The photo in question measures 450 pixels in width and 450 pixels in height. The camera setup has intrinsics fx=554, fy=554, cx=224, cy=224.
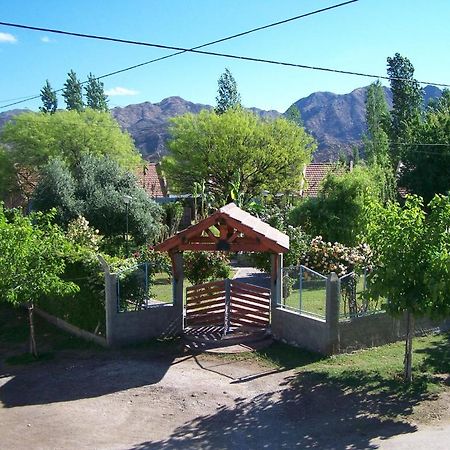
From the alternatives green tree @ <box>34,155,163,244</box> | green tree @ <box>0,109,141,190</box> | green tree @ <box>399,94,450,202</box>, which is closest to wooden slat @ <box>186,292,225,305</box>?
green tree @ <box>34,155,163,244</box>

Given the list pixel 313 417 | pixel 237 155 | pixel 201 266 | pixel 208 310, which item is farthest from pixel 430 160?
pixel 313 417

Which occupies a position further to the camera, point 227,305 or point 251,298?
point 227,305

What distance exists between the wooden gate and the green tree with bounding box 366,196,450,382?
161 inches

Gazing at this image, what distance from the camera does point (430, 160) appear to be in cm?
3459

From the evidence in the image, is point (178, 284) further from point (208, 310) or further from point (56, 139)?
point (56, 139)

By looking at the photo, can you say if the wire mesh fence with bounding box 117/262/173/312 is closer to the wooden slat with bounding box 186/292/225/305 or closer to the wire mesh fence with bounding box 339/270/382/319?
the wooden slat with bounding box 186/292/225/305

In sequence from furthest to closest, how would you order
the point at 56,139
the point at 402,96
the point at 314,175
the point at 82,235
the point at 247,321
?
the point at 402,96 → the point at 314,175 → the point at 56,139 → the point at 82,235 → the point at 247,321

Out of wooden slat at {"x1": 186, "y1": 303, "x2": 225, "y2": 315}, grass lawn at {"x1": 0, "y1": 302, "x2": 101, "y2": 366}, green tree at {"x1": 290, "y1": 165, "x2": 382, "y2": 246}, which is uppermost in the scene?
green tree at {"x1": 290, "y1": 165, "x2": 382, "y2": 246}

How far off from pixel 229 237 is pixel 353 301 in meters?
3.21

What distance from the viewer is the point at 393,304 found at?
33.4ft

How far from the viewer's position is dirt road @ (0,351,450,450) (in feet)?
28.1

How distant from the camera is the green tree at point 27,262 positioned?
11750mm

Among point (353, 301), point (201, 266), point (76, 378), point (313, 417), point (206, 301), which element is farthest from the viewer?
point (201, 266)

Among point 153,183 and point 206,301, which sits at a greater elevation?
point 153,183
